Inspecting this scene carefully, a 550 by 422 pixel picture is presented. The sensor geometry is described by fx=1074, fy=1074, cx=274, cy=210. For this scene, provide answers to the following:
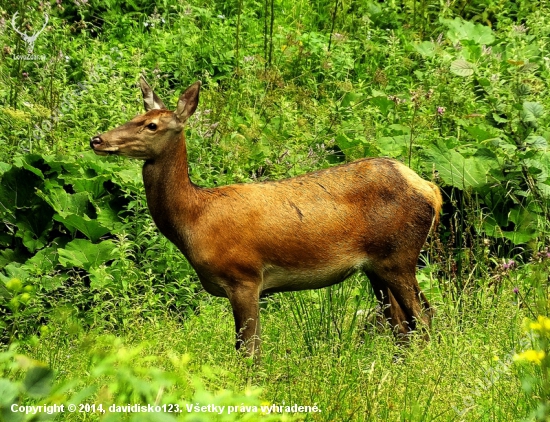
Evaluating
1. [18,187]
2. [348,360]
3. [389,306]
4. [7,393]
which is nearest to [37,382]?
[7,393]

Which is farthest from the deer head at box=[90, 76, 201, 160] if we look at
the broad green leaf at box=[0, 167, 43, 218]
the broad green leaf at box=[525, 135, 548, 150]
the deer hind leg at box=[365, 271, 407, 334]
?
the broad green leaf at box=[525, 135, 548, 150]

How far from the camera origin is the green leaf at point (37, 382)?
7.51ft

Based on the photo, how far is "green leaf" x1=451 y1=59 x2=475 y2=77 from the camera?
9.48 metres

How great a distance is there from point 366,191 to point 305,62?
14.2 ft

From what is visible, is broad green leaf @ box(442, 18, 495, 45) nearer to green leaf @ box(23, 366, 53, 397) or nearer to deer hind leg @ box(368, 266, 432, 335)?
deer hind leg @ box(368, 266, 432, 335)

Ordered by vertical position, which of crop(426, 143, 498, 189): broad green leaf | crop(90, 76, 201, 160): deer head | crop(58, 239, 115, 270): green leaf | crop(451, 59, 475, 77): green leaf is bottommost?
crop(58, 239, 115, 270): green leaf

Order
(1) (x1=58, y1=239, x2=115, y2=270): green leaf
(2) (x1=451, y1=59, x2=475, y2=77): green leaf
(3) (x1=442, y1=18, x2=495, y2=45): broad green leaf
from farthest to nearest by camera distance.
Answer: (3) (x1=442, y1=18, x2=495, y2=45): broad green leaf < (2) (x1=451, y1=59, x2=475, y2=77): green leaf < (1) (x1=58, y1=239, x2=115, y2=270): green leaf

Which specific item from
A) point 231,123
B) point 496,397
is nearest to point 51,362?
point 496,397

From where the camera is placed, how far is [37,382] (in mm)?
2307

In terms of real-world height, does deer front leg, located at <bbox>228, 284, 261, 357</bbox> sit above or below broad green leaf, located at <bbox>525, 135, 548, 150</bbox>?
below

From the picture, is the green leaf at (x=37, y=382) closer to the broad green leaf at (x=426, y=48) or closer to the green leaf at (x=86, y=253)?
the green leaf at (x=86, y=253)

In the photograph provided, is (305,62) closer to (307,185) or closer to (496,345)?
(307,185)

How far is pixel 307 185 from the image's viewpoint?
20.9 ft

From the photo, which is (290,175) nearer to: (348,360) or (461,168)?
(461,168)
